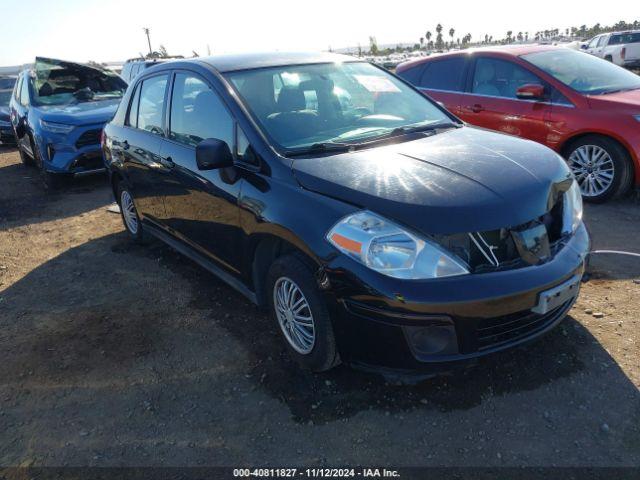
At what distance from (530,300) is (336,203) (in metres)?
1.03

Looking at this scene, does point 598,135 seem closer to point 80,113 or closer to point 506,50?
point 506,50

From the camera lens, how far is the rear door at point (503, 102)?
5.79 metres

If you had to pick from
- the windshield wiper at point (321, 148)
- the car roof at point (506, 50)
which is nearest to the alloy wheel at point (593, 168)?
the car roof at point (506, 50)

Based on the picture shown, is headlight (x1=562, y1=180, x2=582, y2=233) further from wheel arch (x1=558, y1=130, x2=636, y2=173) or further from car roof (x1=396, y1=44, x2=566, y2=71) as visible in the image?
car roof (x1=396, y1=44, x2=566, y2=71)

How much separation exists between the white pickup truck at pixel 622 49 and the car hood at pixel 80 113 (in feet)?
66.2

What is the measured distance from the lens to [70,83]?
29.5 ft

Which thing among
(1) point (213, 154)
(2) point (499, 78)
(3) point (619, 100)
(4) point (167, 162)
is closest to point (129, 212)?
(4) point (167, 162)

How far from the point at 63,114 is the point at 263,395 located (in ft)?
21.7

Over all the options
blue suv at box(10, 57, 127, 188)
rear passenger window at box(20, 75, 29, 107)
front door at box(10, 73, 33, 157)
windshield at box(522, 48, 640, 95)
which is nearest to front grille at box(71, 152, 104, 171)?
blue suv at box(10, 57, 127, 188)

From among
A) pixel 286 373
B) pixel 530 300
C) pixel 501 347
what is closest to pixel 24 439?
pixel 286 373

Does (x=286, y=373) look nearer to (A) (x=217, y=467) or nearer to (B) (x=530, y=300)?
(A) (x=217, y=467)

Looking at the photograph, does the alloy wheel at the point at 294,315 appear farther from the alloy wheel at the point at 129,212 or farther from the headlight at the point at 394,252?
the alloy wheel at the point at 129,212

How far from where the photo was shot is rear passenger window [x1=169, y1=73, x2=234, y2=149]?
10.9 feet

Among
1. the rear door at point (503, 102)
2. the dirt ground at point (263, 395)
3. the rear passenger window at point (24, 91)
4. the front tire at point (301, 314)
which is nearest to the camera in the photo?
the dirt ground at point (263, 395)
